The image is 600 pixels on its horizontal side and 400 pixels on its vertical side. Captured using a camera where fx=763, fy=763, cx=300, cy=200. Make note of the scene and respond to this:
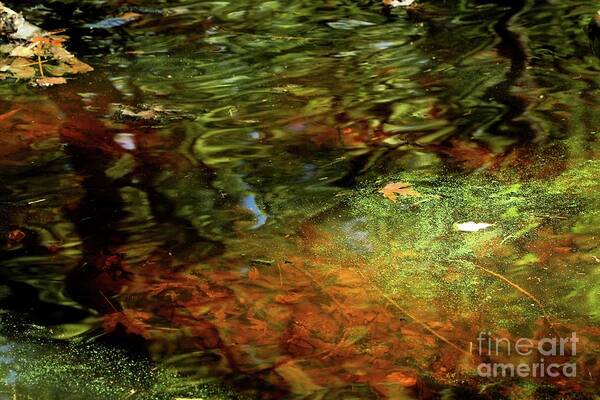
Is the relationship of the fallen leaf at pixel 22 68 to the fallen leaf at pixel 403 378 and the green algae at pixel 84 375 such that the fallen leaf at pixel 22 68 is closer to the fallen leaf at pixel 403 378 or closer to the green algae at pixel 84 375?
the green algae at pixel 84 375

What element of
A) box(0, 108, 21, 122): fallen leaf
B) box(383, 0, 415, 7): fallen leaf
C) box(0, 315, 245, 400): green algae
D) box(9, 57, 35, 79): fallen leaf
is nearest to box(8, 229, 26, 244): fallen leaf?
box(0, 315, 245, 400): green algae

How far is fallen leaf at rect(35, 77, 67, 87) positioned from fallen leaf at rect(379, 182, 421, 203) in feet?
7.27

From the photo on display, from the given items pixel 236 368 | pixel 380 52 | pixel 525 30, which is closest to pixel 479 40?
pixel 525 30

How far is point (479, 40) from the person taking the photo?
191 inches

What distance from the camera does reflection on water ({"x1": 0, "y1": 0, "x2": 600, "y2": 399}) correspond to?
2195 mm

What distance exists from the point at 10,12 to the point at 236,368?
3.78 m

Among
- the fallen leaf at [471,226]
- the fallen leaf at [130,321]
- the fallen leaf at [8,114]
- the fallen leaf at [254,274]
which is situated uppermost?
the fallen leaf at [8,114]

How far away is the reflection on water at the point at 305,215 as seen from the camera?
2.20 metres

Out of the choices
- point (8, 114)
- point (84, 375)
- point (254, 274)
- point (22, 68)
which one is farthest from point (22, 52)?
point (84, 375)

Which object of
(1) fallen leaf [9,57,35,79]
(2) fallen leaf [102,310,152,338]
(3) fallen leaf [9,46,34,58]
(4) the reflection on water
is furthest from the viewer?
(3) fallen leaf [9,46,34,58]

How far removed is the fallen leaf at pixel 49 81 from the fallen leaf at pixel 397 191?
2.22m

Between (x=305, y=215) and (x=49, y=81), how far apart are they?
218 centimetres

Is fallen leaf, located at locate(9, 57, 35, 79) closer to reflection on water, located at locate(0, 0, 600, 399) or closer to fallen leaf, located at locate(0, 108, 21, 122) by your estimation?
reflection on water, located at locate(0, 0, 600, 399)

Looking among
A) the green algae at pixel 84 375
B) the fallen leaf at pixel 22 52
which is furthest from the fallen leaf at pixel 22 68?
the green algae at pixel 84 375
